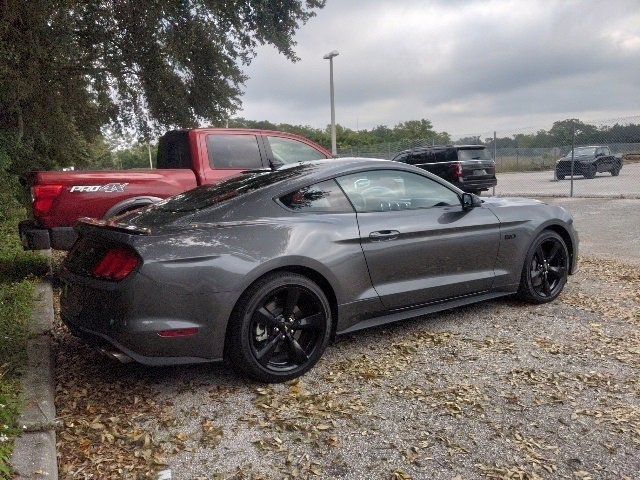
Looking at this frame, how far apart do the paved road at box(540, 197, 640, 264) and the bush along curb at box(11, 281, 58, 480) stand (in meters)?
6.72

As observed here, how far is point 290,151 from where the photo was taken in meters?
7.49

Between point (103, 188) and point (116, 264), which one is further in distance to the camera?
point (103, 188)

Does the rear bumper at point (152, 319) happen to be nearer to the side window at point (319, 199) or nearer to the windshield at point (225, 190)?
the windshield at point (225, 190)

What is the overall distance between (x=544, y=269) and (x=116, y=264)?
3.71 metres

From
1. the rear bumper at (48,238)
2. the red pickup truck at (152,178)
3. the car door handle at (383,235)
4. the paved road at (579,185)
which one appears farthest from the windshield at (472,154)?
the car door handle at (383,235)

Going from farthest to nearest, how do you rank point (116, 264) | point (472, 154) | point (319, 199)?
point (472, 154), point (319, 199), point (116, 264)

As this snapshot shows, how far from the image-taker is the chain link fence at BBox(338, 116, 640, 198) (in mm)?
18453

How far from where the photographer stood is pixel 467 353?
4094mm

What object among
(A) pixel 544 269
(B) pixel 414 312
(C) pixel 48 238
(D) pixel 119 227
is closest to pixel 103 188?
(C) pixel 48 238

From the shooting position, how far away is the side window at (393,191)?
425 centimetres

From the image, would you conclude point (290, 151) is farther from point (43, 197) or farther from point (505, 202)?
point (505, 202)

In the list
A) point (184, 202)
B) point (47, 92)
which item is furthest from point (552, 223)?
point (47, 92)

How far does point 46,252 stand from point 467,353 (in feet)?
22.2

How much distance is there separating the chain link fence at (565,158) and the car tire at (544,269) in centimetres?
1203
